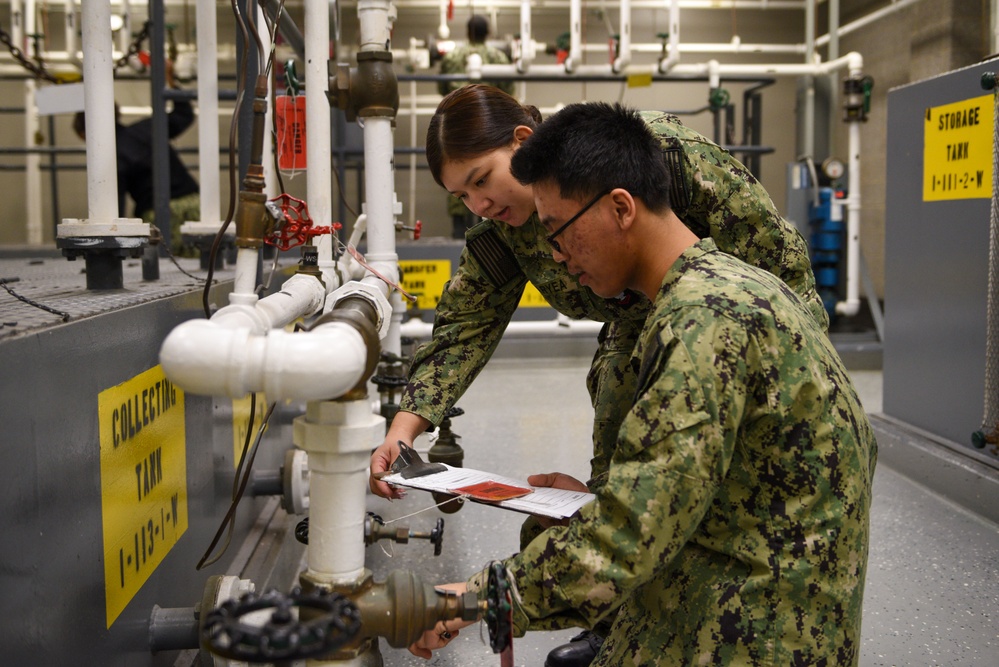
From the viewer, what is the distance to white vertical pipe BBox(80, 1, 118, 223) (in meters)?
1.23

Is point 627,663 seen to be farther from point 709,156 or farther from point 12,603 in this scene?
point 709,156

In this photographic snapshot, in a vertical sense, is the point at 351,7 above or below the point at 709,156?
above

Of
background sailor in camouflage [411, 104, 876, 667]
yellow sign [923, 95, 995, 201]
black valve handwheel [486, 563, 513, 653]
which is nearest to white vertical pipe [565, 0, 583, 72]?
yellow sign [923, 95, 995, 201]

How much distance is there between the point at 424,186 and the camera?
241 inches

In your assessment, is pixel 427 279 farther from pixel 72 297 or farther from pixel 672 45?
pixel 72 297

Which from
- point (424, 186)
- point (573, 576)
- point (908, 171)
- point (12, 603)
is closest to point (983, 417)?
point (908, 171)

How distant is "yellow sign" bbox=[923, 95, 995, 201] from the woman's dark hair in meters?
1.42

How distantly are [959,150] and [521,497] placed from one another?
185cm

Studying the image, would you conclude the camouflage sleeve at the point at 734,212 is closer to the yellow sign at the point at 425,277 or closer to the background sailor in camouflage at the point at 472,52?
the yellow sign at the point at 425,277

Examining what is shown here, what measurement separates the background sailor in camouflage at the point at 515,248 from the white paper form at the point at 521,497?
0.12 metres

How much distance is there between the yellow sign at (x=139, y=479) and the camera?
3.05 feet

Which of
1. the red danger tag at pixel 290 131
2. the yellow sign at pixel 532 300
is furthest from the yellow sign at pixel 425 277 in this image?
the red danger tag at pixel 290 131

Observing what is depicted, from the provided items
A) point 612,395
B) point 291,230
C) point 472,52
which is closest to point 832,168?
point 472,52

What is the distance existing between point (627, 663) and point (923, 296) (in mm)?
1996
